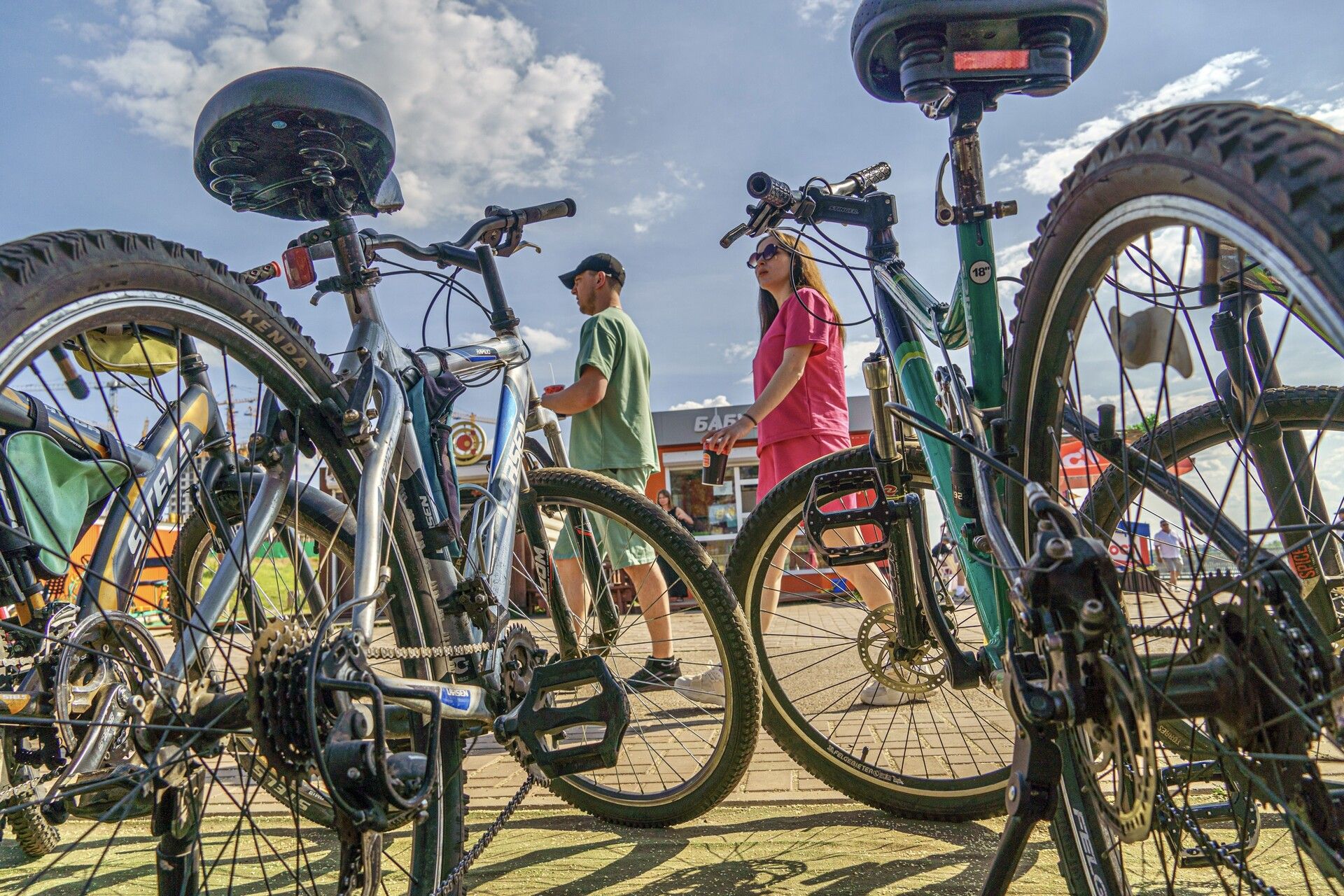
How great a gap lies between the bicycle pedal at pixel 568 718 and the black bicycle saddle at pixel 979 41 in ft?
4.96

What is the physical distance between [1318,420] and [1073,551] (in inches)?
54.8

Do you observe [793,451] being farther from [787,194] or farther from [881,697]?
[787,194]

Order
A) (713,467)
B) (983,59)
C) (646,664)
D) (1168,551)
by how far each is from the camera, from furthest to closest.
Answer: (646,664) → (713,467) → (983,59) → (1168,551)

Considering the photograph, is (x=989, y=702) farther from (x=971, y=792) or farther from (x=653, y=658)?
(x=653, y=658)

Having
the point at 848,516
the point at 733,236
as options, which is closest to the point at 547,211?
the point at 733,236

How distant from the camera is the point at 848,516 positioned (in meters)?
2.51

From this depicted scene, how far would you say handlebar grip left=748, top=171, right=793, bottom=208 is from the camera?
2.36 meters

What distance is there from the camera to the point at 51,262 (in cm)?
123

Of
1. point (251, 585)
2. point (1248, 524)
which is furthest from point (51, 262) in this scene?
point (1248, 524)

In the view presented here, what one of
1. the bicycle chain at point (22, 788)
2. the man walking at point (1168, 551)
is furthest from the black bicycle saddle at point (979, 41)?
the bicycle chain at point (22, 788)

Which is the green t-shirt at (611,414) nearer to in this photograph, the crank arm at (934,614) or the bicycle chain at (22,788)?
the crank arm at (934,614)

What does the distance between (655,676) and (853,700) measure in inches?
28.4

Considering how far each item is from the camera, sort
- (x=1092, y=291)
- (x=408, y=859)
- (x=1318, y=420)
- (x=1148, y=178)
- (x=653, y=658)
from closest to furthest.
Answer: (x=1148, y=178), (x=1092, y=291), (x=1318, y=420), (x=408, y=859), (x=653, y=658)

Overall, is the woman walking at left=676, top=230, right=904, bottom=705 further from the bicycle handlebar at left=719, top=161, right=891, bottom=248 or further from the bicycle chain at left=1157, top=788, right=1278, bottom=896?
the bicycle chain at left=1157, top=788, right=1278, bottom=896
